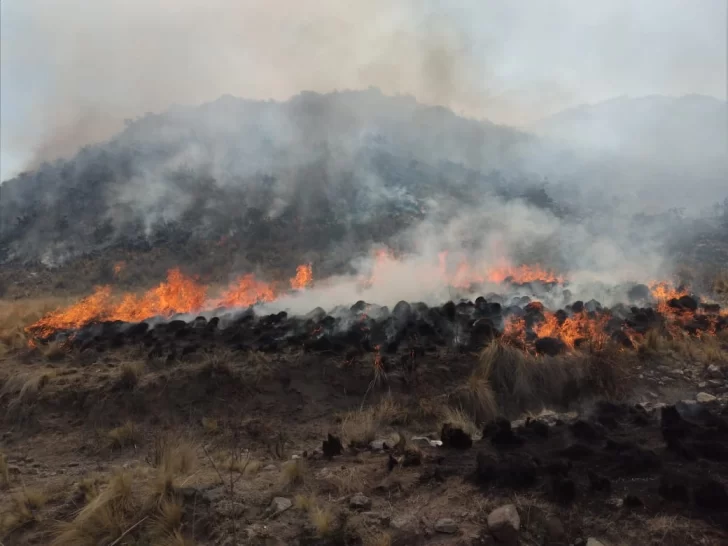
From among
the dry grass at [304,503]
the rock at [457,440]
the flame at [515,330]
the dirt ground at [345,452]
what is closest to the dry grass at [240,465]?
the dirt ground at [345,452]

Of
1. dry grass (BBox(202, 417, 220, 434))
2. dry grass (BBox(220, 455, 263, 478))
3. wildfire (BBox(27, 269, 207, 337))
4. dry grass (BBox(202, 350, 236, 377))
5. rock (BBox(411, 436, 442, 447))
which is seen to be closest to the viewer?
dry grass (BBox(220, 455, 263, 478))

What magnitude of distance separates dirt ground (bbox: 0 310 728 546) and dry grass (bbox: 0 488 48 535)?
23mm

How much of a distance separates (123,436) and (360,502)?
4714 millimetres

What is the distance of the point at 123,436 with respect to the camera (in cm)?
762

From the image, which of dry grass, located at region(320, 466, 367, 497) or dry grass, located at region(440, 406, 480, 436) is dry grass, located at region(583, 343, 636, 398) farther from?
dry grass, located at region(320, 466, 367, 497)

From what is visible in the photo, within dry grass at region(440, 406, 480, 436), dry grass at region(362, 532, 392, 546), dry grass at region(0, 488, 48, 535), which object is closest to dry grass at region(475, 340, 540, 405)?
dry grass at region(440, 406, 480, 436)

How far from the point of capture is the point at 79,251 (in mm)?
30391

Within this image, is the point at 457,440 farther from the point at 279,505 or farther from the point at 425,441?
the point at 279,505

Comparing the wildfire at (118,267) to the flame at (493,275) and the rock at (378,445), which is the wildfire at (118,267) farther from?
the rock at (378,445)

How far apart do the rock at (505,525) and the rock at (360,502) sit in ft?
4.11

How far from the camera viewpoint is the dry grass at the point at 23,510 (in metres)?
4.90

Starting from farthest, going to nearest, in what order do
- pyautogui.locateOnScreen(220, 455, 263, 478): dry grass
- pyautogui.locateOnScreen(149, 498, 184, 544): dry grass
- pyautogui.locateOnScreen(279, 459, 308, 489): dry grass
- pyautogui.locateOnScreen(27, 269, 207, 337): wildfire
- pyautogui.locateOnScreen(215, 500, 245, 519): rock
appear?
pyautogui.locateOnScreen(27, 269, 207, 337): wildfire → pyautogui.locateOnScreen(220, 455, 263, 478): dry grass → pyautogui.locateOnScreen(279, 459, 308, 489): dry grass → pyautogui.locateOnScreen(215, 500, 245, 519): rock → pyautogui.locateOnScreen(149, 498, 184, 544): dry grass

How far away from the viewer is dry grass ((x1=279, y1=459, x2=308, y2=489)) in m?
5.41

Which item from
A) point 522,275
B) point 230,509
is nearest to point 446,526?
point 230,509
